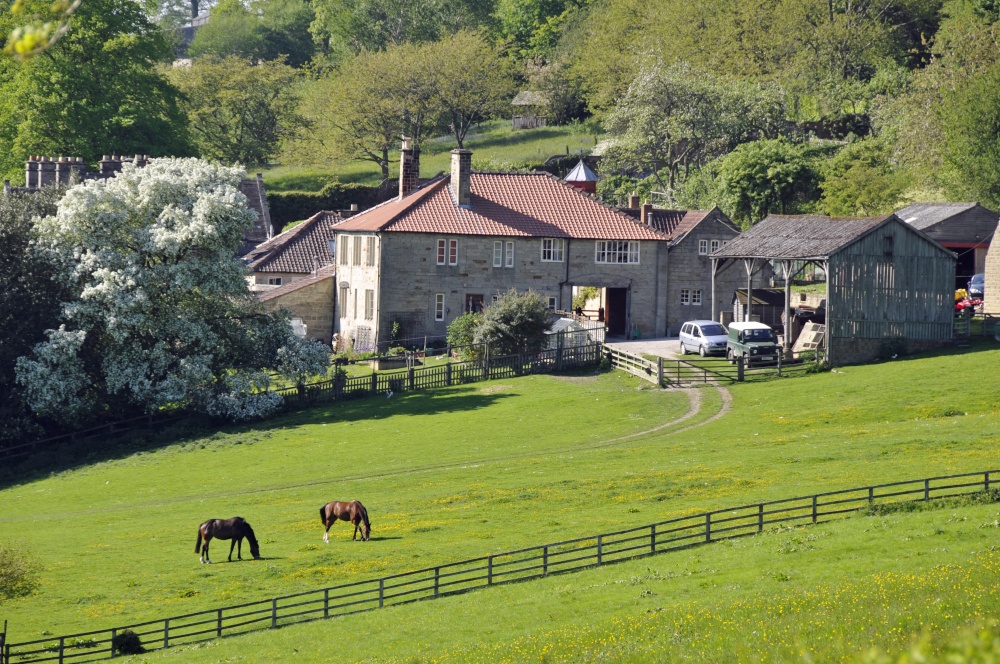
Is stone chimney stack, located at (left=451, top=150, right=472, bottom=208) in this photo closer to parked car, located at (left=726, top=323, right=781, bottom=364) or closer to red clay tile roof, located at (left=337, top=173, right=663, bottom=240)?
red clay tile roof, located at (left=337, top=173, right=663, bottom=240)

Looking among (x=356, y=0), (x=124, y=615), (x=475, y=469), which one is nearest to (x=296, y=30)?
(x=356, y=0)

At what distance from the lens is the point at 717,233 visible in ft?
255

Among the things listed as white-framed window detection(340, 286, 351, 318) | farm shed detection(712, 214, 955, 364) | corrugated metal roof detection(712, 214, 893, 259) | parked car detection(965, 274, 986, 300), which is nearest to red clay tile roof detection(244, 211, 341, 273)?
white-framed window detection(340, 286, 351, 318)

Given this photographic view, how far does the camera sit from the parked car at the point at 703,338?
6450 centimetres

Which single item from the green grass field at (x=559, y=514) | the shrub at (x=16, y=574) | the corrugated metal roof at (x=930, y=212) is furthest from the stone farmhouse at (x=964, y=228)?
the shrub at (x=16, y=574)

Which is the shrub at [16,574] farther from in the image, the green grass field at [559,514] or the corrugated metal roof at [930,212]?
the corrugated metal roof at [930,212]

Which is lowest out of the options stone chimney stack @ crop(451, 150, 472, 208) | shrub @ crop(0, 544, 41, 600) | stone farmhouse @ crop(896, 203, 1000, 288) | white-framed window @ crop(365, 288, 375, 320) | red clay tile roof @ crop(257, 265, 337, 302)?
shrub @ crop(0, 544, 41, 600)

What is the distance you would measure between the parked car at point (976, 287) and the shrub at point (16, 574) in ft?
183

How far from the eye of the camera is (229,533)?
Answer: 37375 mm

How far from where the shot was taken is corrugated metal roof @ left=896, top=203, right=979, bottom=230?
79.6 meters

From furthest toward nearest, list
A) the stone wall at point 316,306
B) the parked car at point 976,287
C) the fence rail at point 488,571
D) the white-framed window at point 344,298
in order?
the stone wall at point 316,306
the white-framed window at point 344,298
the parked car at point 976,287
the fence rail at point 488,571

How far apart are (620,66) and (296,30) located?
2243 inches

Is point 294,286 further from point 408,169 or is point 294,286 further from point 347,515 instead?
point 347,515

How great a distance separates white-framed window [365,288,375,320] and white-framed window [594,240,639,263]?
12561 mm
